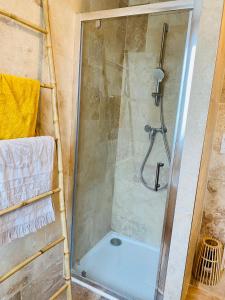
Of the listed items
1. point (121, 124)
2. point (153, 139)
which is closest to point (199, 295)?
point (153, 139)

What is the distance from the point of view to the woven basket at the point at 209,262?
5.72 ft

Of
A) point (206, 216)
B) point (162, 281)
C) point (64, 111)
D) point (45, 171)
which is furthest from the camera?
point (206, 216)

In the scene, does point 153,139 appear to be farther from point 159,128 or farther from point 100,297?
point 100,297

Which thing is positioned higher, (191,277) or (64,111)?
(64,111)

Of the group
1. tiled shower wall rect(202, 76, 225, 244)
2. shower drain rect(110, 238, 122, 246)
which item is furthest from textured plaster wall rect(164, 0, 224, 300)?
shower drain rect(110, 238, 122, 246)

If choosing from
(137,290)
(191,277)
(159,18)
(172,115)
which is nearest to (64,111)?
(172,115)

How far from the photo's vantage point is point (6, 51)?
1.08 m

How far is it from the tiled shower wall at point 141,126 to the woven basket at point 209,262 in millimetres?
353

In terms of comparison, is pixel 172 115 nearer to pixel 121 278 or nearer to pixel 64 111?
pixel 64 111

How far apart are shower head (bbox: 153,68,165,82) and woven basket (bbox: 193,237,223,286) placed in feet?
4.26

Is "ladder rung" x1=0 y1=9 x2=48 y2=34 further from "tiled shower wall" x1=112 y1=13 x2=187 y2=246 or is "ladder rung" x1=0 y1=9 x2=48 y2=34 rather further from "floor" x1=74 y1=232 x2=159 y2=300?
"floor" x1=74 y1=232 x2=159 y2=300

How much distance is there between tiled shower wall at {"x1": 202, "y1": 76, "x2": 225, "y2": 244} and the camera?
1792mm

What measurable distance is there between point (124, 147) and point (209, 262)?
3.63 ft

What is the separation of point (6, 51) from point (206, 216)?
1.80m
